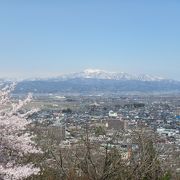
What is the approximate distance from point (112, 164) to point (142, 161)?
1.20 meters

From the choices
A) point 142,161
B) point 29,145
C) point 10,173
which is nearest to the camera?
point 10,173

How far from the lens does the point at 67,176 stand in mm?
14773

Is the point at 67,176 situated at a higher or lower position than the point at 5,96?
lower

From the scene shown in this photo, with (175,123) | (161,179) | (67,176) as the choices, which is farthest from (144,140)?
(175,123)

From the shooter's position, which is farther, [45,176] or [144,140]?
[144,140]

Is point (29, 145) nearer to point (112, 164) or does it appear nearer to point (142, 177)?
point (112, 164)

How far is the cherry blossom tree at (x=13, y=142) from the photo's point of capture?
9320 mm

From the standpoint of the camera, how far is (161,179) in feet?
54.6

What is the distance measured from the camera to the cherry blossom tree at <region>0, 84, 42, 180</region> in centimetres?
932

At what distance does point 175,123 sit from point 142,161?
70.4 metres

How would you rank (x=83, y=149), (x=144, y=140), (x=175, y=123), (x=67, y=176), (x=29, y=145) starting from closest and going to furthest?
(x=29, y=145) → (x=67, y=176) → (x=83, y=149) → (x=144, y=140) → (x=175, y=123)

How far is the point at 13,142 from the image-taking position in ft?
32.0

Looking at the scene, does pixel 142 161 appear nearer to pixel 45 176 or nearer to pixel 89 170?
pixel 89 170

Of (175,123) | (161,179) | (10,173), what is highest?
(10,173)
